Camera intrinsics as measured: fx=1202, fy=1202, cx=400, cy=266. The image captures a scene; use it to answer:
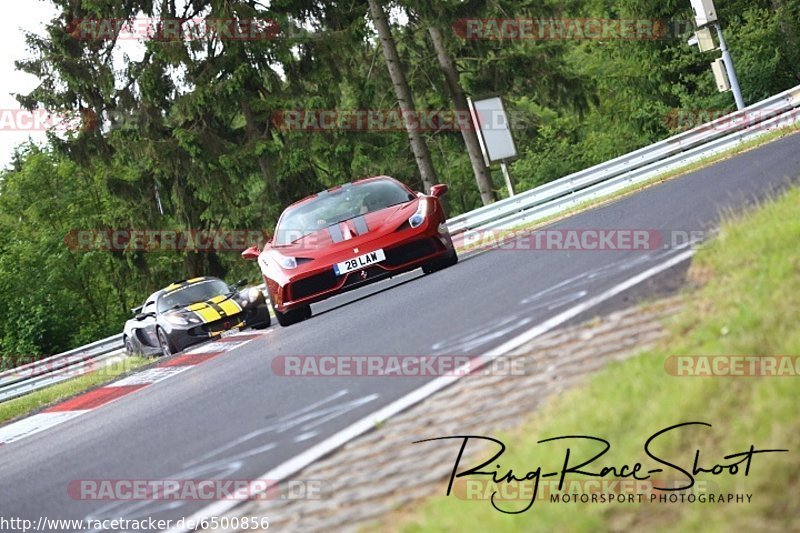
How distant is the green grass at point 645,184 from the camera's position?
21078 mm

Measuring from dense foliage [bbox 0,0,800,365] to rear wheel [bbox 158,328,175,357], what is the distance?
51.1ft

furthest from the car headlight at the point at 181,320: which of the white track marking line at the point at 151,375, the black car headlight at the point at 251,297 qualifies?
the white track marking line at the point at 151,375

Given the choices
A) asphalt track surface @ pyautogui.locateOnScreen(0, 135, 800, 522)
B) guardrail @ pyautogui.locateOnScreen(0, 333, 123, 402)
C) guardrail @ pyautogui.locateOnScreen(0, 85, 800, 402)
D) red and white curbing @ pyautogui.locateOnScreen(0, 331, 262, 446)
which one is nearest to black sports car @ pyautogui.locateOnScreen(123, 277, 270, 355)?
red and white curbing @ pyautogui.locateOnScreen(0, 331, 262, 446)

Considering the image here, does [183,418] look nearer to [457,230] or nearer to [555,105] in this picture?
[457,230]

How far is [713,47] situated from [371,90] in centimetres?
1306

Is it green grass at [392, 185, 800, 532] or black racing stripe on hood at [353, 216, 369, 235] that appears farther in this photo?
black racing stripe on hood at [353, 216, 369, 235]

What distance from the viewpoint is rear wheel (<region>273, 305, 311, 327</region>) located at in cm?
1466

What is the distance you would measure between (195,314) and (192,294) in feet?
3.53

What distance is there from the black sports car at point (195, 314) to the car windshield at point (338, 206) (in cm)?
276

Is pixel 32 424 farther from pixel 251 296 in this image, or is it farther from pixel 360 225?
pixel 251 296

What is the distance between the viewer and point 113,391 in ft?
47.3

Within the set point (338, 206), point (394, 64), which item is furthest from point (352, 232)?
point (394, 64)

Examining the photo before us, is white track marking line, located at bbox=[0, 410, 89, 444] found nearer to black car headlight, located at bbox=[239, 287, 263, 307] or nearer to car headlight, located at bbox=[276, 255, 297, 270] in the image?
car headlight, located at bbox=[276, 255, 297, 270]

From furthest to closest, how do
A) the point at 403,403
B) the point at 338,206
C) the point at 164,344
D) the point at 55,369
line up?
the point at 55,369
the point at 164,344
the point at 338,206
the point at 403,403
